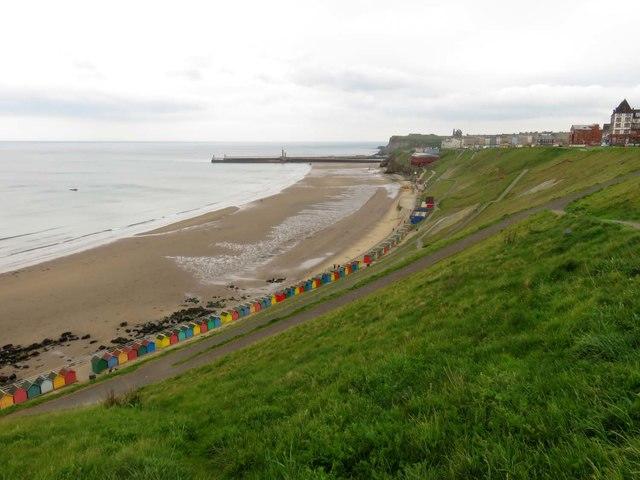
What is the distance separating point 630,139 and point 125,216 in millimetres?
93167

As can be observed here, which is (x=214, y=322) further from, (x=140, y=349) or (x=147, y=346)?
(x=140, y=349)

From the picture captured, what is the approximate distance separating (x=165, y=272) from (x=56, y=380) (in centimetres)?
1991

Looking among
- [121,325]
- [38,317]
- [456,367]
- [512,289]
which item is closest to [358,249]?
[121,325]

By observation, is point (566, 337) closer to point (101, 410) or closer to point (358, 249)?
point (101, 410)

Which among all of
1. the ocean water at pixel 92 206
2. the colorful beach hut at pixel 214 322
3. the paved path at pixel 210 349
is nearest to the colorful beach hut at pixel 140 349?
the paved path at pixel 210 349

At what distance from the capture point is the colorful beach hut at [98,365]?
74.6 feet

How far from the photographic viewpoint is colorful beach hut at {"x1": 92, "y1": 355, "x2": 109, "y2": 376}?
2273 centimetres

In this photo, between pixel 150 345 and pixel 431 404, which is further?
pixel 150 345

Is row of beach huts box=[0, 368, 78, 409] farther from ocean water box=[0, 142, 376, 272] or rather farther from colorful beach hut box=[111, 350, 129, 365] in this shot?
ocean water box=[0, 142, 376, 272]

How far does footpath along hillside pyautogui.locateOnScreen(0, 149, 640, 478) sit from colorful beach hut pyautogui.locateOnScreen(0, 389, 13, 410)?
31.5 ft

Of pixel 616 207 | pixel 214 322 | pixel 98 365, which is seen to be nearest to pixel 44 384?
pixel 98 365

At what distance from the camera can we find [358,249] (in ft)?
157

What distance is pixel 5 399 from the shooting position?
1964cm

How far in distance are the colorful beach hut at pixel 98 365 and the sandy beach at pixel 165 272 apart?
3.32m
